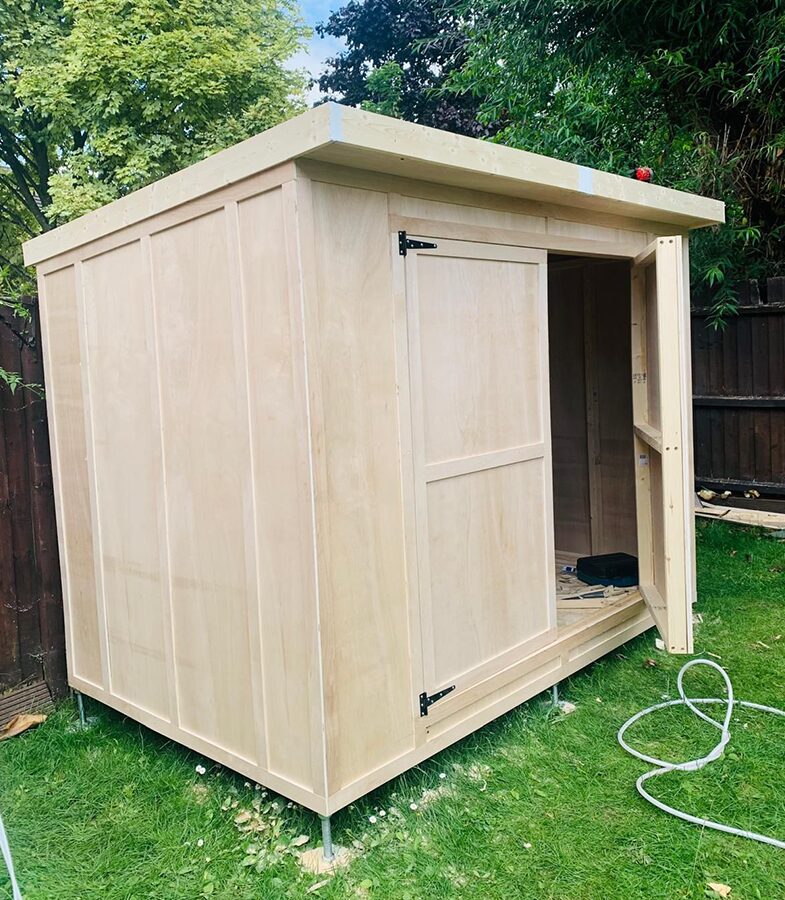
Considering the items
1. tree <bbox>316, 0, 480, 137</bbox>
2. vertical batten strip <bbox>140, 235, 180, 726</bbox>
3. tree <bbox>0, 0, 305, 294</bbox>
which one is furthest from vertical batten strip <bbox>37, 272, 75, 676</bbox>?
tree <bbox>316, 0, 480, 137</bbox>

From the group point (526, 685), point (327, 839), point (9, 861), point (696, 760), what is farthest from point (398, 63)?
point (9, 861)

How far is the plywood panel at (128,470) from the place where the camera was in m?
2.77

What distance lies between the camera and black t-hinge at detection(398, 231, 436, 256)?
7.92 ft

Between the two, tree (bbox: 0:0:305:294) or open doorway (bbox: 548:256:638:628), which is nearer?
open doorway (bbox: 548:256:638:628)

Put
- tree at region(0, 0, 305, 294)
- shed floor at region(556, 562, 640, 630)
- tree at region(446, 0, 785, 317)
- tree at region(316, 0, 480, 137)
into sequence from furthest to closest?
tree at region(316, 0, 480, 137) < tree at region(0, 0, 305, 294) < tree at region(446, 0, 785, 317) < shed floor at region(556, 562, 640, 630)

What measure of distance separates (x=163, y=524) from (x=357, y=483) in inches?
34.2

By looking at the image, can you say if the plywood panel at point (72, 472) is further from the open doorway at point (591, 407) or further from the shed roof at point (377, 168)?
the open doorway at point (591, 407)

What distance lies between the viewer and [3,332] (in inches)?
129

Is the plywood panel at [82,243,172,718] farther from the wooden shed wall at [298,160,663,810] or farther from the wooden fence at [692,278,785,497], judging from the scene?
the wooden fence at [692,278,785,497]

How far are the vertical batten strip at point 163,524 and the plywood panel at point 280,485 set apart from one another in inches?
20.8

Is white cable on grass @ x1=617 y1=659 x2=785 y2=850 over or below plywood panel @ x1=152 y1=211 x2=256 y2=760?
below

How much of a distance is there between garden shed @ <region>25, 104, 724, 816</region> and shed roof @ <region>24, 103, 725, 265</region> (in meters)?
0.01

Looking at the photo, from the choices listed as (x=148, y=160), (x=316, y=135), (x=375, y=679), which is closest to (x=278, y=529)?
(x=375, y=679)

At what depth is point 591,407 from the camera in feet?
15.2
